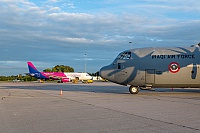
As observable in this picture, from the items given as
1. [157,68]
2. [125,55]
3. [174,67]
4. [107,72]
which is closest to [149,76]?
[157,68]

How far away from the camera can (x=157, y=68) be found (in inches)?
904

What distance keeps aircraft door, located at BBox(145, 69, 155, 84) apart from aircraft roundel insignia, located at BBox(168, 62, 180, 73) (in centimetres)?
138

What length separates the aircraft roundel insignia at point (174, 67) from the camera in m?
22.5

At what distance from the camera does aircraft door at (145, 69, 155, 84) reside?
75.5 ft

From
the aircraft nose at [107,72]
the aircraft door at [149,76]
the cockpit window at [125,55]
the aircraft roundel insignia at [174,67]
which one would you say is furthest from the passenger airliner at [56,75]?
the aircraft roundel insignia at [174,67]

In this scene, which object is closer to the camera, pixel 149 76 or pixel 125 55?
pixel 149 76

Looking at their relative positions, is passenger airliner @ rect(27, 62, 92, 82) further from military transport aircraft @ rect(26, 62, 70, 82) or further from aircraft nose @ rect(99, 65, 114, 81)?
aircraft nose @ rect(99, 65, 114, 81)

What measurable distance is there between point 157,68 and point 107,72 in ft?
14.0

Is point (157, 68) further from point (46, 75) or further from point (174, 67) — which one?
point (46, 75)

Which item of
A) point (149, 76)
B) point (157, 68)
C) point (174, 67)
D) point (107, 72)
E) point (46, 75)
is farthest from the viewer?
point (46, 75)

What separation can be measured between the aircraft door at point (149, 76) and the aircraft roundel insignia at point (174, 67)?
1.38 meters

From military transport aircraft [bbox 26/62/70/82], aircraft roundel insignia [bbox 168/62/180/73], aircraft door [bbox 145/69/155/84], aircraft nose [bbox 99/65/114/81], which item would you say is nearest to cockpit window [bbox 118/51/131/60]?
aircraft nose [bbox 99/65/114/81]

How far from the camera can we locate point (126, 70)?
2367cm

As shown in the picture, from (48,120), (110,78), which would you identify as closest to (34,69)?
(110,78)
